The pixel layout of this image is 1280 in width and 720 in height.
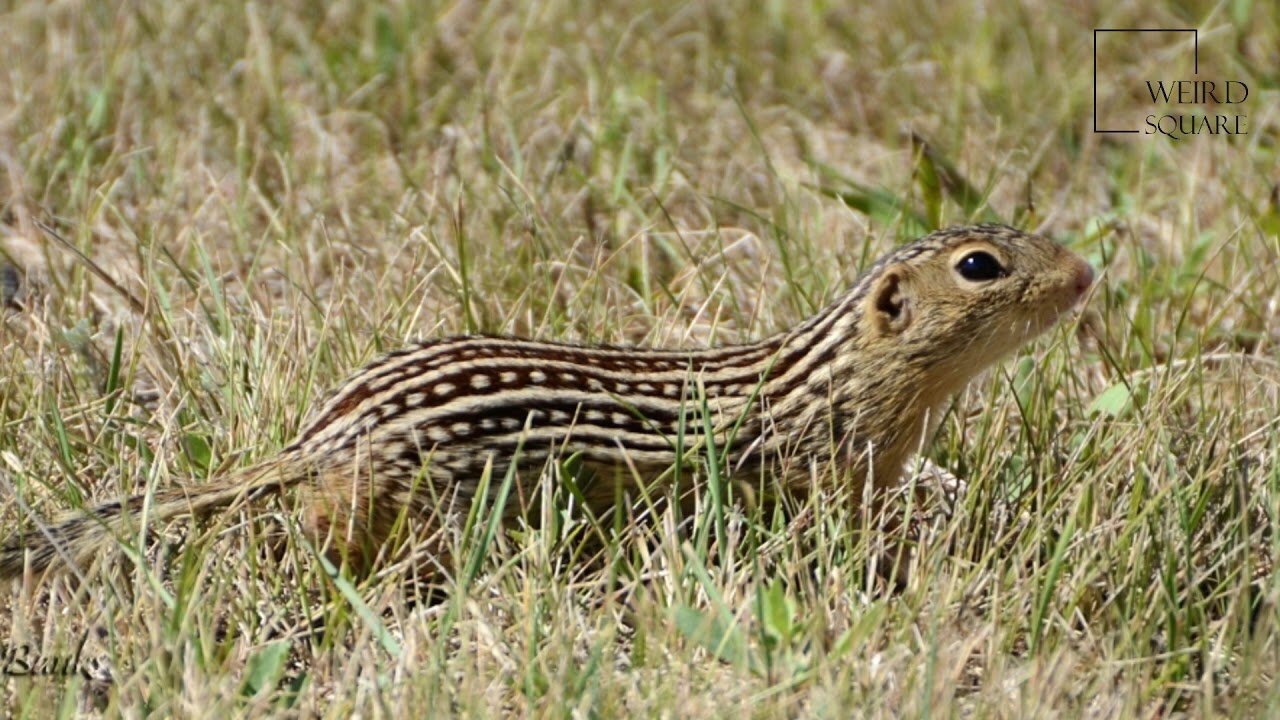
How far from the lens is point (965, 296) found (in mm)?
4363

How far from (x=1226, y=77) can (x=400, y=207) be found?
3382mm

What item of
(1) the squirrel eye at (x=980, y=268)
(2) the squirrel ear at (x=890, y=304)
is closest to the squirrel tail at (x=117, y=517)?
(2) the squirrel ear at (x=890, y=304)

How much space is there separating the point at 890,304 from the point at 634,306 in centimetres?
120

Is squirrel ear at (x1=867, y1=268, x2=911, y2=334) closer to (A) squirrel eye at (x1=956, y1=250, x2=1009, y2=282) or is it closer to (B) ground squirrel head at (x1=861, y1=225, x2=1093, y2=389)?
(B) ground squirrel head at (x1=861, y1=225, x2=1093, y2=389)

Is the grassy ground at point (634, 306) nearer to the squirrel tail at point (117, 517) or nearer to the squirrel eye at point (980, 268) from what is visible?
the squirrel tail at point (117, 517)

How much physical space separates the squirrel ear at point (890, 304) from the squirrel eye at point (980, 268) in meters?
0.15

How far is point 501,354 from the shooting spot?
4082mm

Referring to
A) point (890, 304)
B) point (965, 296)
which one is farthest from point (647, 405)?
point (965, 296)

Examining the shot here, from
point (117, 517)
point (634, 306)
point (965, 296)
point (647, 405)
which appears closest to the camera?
point (117, 517)

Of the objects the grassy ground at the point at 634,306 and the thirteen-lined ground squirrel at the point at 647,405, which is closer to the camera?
the grassy ground at the point at 634,306

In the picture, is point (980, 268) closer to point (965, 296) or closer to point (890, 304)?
point (965, 296)

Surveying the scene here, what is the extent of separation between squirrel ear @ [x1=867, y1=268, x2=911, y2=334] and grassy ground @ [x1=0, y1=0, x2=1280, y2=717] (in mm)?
369

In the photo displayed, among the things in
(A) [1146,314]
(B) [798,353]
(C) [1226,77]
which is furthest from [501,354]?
(C) [1226,77]

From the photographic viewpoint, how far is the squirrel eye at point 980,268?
4.38 metres
